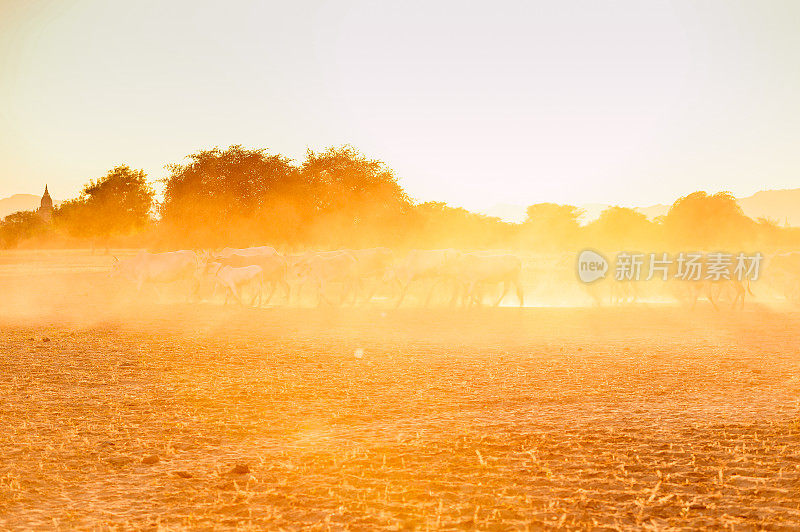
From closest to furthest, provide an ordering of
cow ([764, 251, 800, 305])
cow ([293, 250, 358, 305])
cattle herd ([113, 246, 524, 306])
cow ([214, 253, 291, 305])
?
cattle herd ([113, 246, 524, 306]) → cow ([293, 250, 358, 305]) → cow ([214, 253, 291, 305]) → cow ([764, 251, 800, 305])

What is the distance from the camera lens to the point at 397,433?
6918mm

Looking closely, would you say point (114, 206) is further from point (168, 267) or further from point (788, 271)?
point (788, 271)

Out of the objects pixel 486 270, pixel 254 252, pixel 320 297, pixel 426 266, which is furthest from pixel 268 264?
pixel 486 270

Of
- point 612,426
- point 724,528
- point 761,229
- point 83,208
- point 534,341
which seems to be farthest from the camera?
point 761,229

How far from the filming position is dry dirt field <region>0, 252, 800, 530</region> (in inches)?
192

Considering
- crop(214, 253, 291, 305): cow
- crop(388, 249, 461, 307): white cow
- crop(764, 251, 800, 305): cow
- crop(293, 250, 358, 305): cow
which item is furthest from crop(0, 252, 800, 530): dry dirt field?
crop(764, 251, 800, 305): cow

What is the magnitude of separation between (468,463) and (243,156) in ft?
102

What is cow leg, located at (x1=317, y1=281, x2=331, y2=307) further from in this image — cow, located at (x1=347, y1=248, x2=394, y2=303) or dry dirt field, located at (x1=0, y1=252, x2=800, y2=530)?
dry dirt field, located at (x1=0, y1=252, x2=800, y2=530)

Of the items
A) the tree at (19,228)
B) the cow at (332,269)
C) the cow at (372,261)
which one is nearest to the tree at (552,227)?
the cow at (372,261)

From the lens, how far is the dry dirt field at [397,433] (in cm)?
488

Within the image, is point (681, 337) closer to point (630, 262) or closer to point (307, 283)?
point (630, 262)

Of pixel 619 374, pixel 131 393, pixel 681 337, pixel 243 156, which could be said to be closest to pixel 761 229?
pixel 243 156

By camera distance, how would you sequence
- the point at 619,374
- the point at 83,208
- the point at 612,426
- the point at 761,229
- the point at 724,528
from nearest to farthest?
1. the point at 724,528
2. the point at 612,426
3. the point at 619,374
4. the point at 83,208
5. the point at 761,229

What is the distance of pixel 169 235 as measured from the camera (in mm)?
38969
